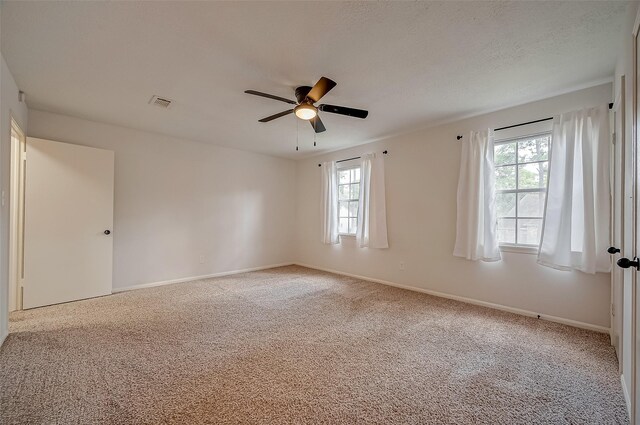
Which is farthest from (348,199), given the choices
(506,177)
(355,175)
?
(506,177)

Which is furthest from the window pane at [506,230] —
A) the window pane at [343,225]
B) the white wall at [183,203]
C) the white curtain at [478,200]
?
the white wall at [183,203]

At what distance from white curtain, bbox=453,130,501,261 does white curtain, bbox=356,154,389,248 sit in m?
1.20

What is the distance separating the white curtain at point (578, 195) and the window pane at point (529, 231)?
0.68ft

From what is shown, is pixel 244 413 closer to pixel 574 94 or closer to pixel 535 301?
pixel 535 301

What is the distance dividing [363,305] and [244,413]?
2092 millimetres

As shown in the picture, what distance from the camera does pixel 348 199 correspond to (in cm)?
520

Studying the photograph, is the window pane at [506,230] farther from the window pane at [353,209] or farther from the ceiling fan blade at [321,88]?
the ceiling fan blade at [321,88]

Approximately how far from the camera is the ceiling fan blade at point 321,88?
7.29ft

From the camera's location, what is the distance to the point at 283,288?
4105 millimetres

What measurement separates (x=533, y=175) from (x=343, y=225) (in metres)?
3.05

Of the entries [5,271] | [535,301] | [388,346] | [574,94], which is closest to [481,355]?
[388,346]

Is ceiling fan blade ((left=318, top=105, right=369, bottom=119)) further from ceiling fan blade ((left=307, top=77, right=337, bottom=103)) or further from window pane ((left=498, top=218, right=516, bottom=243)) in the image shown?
window pane ((left=498, top=218, right=516, bottom=243))

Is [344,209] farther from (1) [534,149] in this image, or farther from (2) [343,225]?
(1) [534,149]

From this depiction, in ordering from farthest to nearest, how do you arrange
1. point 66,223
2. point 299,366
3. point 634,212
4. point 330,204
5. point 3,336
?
point 330,204 < point 66,223 < point 3,336 < point 299,366 < point 634,212
